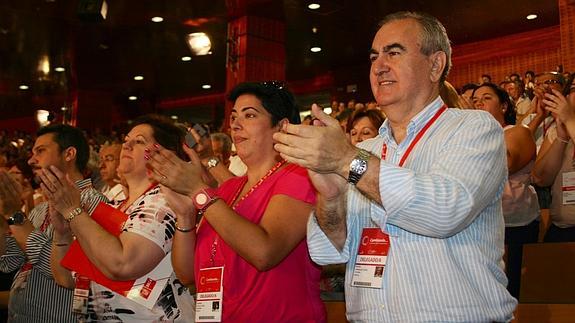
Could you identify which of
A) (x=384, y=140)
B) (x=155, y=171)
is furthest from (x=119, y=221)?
(x=384, y=140)

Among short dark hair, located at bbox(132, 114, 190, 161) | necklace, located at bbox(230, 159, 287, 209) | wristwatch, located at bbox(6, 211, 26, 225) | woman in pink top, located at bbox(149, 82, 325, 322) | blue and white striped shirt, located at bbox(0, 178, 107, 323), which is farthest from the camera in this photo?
wristwatch, located at bbox(6, 211, 26, 225)

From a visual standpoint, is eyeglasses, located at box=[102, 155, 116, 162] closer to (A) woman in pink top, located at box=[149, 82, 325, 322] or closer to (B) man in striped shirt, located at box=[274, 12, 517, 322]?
(A) woman in pink top, located at box=[149, 82, 325, 322]

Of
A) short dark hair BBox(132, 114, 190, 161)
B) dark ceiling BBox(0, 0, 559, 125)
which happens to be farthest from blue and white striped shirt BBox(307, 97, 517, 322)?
dark ceiling BBox(0, 0, 559, 125)

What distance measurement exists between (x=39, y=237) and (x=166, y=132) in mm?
829

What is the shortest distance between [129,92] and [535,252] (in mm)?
14557

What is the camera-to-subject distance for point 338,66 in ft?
45.7

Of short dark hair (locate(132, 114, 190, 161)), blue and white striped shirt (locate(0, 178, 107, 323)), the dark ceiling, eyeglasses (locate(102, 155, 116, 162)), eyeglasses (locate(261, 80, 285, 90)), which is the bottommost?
blue and white striped shirt (locate(0, 178, 107, 323))

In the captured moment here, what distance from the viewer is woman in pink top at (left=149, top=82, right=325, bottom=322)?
77.9 inches

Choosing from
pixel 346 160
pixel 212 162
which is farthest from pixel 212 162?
pixel 346 160

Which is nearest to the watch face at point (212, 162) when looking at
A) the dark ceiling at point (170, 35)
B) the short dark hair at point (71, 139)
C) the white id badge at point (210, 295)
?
the white id badge at point (210, 295)

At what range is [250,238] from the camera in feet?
6.39

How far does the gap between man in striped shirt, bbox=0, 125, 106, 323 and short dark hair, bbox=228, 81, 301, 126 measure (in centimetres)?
90

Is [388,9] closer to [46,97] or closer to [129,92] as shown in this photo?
[129,92]

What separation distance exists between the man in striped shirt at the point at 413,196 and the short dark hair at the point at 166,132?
107 cm
